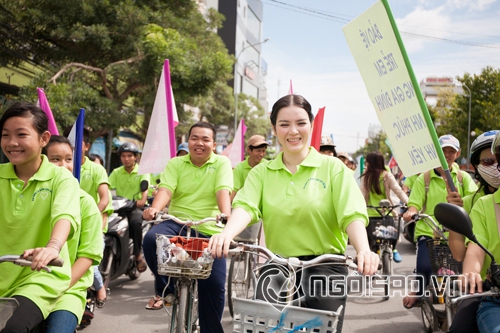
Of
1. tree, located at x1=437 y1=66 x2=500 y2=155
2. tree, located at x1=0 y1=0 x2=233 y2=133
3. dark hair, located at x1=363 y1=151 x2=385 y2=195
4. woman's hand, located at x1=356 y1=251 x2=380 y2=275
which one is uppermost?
tree, located at x1=437 y1=66 x2=500 y2=155

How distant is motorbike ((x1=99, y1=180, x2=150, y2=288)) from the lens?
6.65 metres

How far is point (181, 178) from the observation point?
501 centimetres

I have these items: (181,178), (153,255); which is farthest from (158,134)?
(153,255)

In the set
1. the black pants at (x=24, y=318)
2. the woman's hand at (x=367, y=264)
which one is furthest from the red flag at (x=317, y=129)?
the black pants at (x=24, y=318)

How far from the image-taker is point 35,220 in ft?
9.32

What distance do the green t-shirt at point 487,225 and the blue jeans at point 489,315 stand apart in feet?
1.20

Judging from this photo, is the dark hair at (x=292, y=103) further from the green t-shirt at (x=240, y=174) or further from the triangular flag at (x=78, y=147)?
the green t-shirt at (x=240, y=174)

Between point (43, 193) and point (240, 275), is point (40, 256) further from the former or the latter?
point (240, 275)

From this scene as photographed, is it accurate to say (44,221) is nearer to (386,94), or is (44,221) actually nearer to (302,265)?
(302,265)

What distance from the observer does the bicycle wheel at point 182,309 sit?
3.74 meters

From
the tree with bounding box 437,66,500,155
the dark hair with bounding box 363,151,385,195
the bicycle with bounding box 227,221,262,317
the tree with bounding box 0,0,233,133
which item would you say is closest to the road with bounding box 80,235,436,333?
the bicycle with bounding box 227,221,262,317

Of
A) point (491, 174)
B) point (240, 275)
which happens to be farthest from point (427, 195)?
point (240, 275)

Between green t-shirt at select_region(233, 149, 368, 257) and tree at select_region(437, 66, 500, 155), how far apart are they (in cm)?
3669

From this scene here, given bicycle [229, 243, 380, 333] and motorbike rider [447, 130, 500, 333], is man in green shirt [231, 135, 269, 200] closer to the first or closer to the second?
motorbike rider [447, 130, 500, 333]
